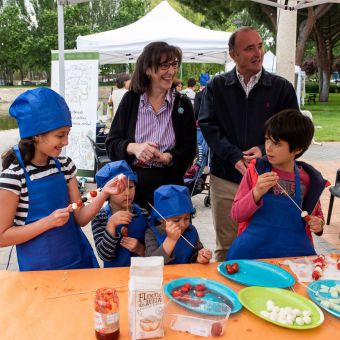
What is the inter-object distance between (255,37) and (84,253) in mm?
1855

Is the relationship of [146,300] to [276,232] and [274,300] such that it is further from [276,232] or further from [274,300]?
[276,232]

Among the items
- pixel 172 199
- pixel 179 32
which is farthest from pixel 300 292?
pixel 179 32

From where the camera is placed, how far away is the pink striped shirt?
2691mm

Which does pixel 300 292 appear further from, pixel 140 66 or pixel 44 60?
pixel 44 60

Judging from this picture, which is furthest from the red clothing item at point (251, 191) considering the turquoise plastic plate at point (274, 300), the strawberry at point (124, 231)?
the strawberry at point (124, 231)

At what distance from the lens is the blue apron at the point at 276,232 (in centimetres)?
217

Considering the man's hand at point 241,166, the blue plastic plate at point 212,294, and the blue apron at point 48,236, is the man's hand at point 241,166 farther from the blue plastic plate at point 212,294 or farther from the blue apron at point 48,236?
the blue apron at point 48,236

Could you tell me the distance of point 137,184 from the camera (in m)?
2.66

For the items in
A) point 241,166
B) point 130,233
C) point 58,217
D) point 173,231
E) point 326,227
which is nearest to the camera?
point 58,217

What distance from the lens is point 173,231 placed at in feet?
6.74

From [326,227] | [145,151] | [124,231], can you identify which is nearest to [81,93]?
[326,227]

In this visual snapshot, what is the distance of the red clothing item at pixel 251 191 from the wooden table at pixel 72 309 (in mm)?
360

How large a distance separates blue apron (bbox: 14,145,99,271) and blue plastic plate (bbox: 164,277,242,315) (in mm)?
617

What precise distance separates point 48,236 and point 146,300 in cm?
84
